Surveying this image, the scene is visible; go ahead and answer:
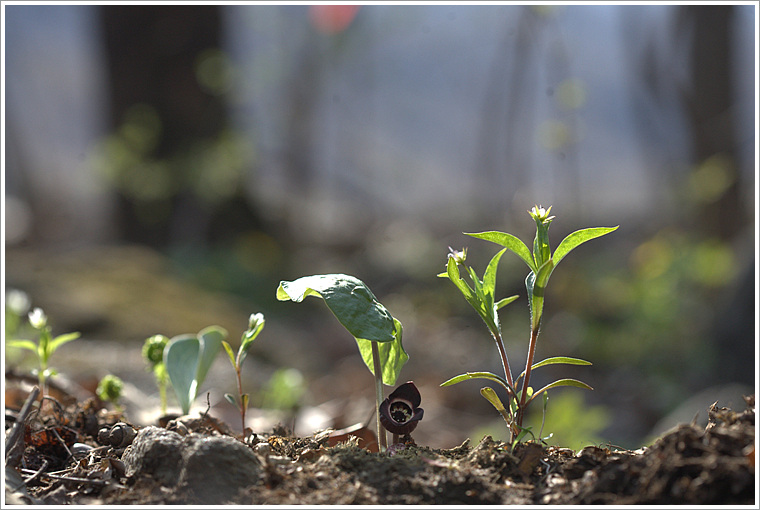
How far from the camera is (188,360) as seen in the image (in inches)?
66.0

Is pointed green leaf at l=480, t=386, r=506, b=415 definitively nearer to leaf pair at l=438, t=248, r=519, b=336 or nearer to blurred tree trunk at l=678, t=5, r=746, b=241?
leaf pair at l=438, t=248, r=519, b=336

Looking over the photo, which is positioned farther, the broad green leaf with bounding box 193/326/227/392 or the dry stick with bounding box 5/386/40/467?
the broad green leaf with bounding box 193/326/227/392

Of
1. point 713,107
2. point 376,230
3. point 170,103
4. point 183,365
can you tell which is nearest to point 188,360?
point 183,365

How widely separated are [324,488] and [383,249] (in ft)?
27.9

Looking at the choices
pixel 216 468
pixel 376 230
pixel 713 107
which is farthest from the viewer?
pixel 376 230

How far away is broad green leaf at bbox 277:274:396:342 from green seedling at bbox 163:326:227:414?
53cm

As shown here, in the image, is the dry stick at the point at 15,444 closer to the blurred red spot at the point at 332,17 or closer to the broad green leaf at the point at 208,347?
the broad green leaf at the point at 208,347

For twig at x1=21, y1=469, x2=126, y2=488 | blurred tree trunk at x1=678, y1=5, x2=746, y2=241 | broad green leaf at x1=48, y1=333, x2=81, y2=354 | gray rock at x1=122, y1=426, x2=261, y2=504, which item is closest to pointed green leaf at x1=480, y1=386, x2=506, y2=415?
gray rock at x1=122, y1=426, x2=261, y2=504

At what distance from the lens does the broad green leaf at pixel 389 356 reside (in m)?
1.34

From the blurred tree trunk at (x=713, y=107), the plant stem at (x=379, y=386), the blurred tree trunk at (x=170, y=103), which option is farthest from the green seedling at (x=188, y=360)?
the blurred tree trunk at (x=713, y=107)

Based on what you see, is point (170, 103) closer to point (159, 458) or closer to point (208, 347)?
point (208, 347)

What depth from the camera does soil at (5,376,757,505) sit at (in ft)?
3.16

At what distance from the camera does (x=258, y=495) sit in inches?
41.6

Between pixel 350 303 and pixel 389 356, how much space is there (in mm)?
241
